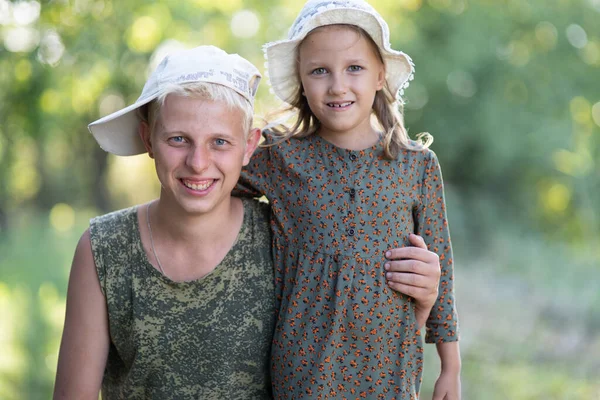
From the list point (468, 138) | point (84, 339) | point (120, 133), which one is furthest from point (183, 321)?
point (468, 138)

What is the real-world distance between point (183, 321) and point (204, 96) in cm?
68

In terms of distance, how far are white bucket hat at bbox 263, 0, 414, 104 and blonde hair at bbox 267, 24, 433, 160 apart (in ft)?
0.08

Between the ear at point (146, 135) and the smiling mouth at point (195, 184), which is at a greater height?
the ear at point (146, 135)

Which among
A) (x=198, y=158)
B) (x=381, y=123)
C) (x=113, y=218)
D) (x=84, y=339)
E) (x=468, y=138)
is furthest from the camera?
(x=468, y=138)

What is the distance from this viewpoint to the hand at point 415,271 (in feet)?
7.07

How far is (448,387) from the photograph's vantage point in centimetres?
229

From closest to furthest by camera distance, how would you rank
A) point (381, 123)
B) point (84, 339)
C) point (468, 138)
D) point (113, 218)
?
point (84, 339), point (113, 218), point (381, 123), point (468, 138)

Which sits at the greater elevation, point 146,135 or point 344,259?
point 146,135

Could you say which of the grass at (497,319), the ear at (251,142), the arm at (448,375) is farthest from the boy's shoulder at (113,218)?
the grass at (497,319)

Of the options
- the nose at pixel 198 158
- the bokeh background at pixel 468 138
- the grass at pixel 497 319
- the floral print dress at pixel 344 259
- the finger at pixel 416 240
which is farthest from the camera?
the grass at pixel 497 319

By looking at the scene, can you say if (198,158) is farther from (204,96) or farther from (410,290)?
(410,290)

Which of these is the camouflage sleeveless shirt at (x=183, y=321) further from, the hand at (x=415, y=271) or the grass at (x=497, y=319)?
the grass at (x=497, y=319)

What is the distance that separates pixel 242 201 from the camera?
2.37 m

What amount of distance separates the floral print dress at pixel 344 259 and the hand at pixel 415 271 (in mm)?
28
